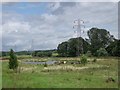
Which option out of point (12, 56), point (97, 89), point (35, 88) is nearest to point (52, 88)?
point (35, 88)

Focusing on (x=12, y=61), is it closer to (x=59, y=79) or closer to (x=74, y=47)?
(x=59, y=79)

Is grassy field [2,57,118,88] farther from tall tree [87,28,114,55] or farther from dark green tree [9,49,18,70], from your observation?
tall tree [87,28,114,55]

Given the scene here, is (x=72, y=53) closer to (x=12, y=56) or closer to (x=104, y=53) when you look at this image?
(x=104, y=53)

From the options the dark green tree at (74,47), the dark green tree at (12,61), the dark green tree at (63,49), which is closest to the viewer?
the dark green tree at (12,61)

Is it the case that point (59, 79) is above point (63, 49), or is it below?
below

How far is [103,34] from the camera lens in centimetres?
13800

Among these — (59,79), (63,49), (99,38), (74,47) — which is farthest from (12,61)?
(99,38)

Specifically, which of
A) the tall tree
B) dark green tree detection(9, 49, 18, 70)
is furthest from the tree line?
dark green tree detection(9, 49, 18, 70)

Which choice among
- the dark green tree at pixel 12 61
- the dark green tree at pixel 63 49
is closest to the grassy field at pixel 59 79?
the dark green tree at pixel 12 61

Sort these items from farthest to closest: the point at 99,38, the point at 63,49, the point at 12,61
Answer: the point at 99,38, the point at 63,49, the point at 12,61

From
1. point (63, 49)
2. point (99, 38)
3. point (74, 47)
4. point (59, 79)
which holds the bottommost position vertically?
point (59, 79)

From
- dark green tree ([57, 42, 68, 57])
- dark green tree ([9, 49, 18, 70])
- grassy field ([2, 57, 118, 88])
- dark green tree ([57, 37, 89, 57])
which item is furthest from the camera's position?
dark green tree ([57, 42, 68, 57])

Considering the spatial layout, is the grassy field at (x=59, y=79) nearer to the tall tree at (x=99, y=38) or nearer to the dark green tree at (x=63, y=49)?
the dark green tree at (x=63, y=49)

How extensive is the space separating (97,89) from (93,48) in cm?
11243
